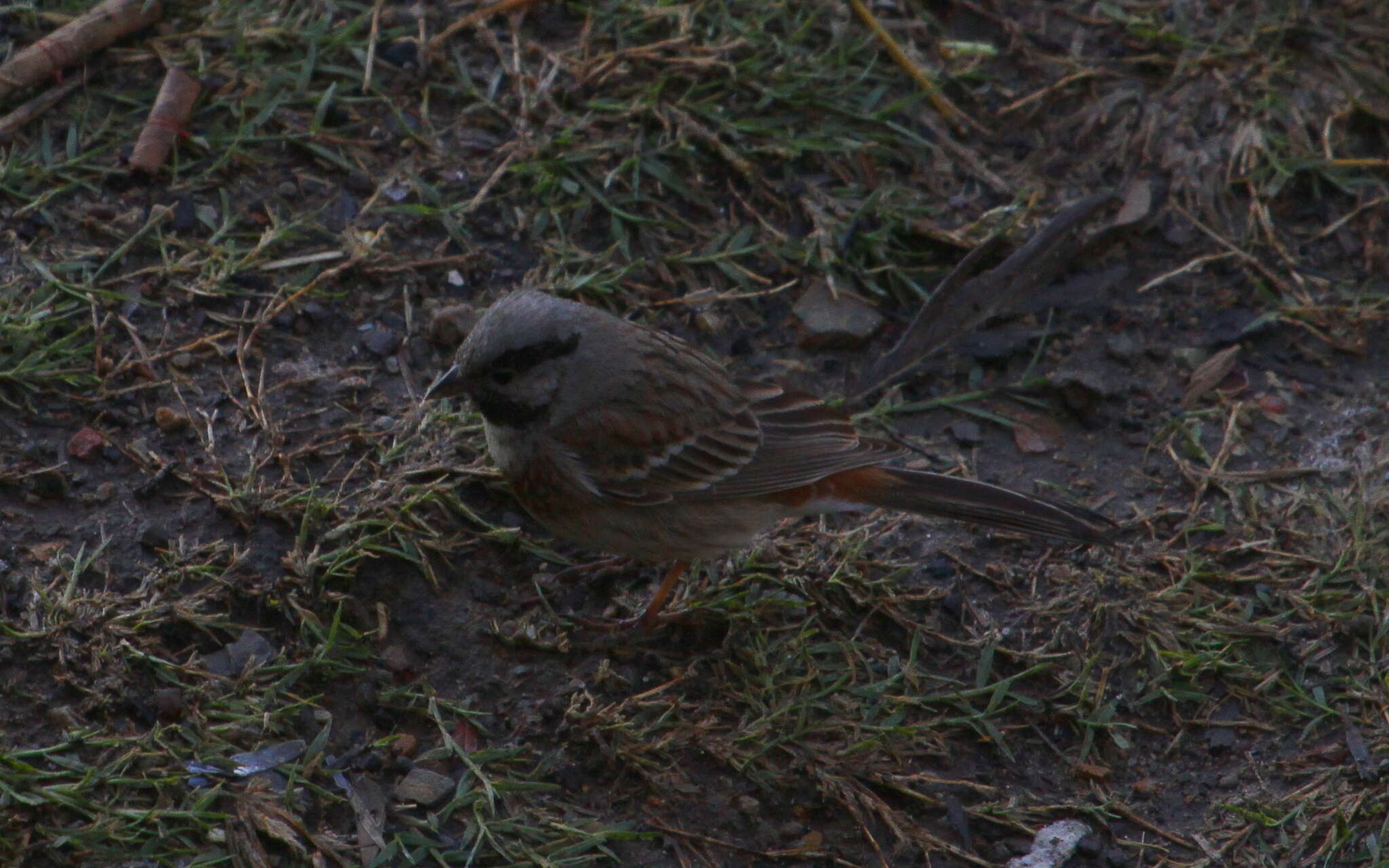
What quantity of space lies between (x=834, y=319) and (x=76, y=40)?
3.12 metres

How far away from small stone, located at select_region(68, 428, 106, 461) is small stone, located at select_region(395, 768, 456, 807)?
4.94 feet

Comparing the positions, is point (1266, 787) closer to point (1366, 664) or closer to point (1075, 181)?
point (1366, 664)

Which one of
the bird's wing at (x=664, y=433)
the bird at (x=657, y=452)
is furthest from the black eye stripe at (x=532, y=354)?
the bird's wing at (x=664, y=433)

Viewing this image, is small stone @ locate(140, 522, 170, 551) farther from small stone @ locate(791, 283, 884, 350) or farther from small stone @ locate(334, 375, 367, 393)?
small stone @ locate(791, 283, 884, 350)

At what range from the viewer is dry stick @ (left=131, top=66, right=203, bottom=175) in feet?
17.4

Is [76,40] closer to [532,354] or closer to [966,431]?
A: [532,354]

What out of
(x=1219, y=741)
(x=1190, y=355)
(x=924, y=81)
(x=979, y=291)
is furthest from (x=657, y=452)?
(x=924, y=81)

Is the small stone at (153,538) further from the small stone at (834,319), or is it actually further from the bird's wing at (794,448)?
the small stone at (834,319)

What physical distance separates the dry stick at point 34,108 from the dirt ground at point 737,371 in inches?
2.0

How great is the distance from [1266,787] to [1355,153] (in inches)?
127

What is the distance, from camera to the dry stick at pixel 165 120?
5293mm

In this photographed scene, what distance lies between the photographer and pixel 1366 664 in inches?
182

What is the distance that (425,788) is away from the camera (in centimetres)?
393

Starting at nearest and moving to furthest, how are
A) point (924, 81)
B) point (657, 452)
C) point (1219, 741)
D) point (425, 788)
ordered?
point (425, 788)
point (1219, 741)
point (657, 452)
point (924, 81)
